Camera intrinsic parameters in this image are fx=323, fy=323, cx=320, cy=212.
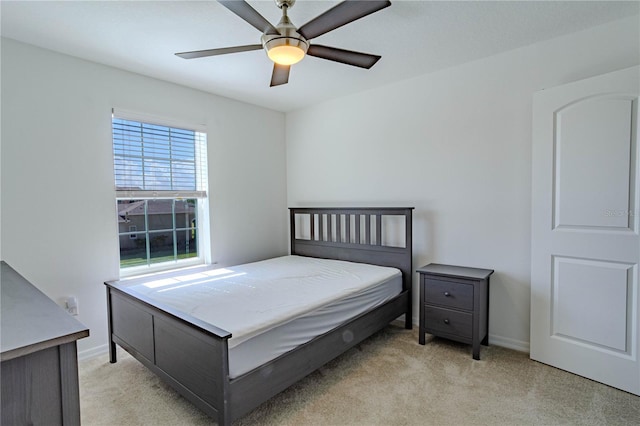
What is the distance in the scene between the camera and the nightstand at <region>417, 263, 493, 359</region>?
255cm

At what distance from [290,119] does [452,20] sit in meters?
2.55

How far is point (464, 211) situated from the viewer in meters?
2.95

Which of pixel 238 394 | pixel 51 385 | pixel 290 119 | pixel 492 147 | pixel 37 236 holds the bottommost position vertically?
pixel 238 394

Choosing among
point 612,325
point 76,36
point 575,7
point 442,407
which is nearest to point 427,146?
point 575,7

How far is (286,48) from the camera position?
5.70 ft

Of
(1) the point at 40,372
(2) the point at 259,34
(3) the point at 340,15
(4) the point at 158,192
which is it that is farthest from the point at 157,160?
(1) the point at 40,372

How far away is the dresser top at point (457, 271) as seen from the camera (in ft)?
8.54

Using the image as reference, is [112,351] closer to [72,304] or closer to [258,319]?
[72,304]

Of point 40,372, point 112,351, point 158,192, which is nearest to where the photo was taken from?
point 40,372

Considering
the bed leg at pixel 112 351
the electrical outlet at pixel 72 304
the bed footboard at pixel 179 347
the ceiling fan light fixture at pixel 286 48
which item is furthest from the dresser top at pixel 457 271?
the electrical outlet at pixel 72 304

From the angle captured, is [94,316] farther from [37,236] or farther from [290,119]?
[290,119]

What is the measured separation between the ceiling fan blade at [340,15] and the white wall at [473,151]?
1708mm

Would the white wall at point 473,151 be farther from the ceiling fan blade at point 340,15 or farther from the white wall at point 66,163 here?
the white wall at point 66,163

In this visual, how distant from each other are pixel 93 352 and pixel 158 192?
4.82 feet
